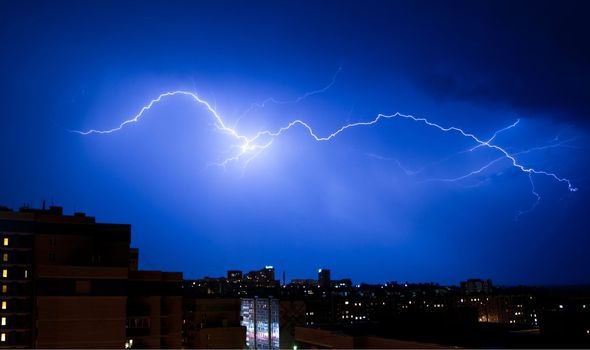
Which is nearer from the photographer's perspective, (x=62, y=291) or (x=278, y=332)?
(x=62, y=291)

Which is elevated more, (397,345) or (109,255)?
(109,255)

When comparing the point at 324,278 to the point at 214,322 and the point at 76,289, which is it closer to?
the point at 214,322

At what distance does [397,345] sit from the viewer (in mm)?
13828

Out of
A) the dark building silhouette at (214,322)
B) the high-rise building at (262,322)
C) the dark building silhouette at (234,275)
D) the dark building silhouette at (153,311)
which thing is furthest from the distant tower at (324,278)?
the dark building silhouette at (153,311)

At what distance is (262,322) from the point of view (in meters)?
43.5

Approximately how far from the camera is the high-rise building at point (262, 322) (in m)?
42.0

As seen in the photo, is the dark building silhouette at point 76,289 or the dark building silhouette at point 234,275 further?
the dark building silhouette at point 234,275

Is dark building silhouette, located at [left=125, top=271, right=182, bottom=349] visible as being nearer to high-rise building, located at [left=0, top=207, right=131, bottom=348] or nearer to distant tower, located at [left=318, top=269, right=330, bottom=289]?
high-rise building, located at [left=0, top=207, right=131, bottom=348]

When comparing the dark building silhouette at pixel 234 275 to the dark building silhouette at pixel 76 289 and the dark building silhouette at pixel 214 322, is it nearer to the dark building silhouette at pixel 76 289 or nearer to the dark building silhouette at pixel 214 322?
the dark building silhouette at pixel 214 322

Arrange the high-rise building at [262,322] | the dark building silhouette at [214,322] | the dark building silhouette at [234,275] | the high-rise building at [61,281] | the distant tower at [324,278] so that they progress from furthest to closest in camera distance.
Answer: the dark building silhouette at [234,275] < the distant tower at [324,278] < the high-rise building at [262,322] < the dark building silhouette at [214,322] < the high-rise building at [61,281]

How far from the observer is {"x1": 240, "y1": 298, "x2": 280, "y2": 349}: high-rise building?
4197cm

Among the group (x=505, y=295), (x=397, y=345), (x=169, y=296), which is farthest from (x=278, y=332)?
(x=505, y=295)

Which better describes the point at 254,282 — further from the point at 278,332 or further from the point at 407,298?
the point at 278,332

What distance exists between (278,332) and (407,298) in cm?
2706
